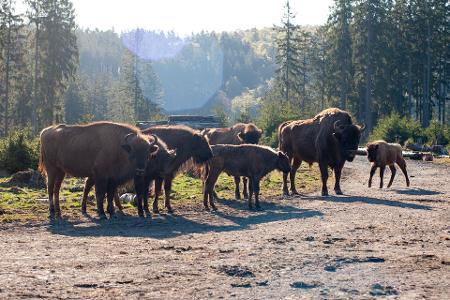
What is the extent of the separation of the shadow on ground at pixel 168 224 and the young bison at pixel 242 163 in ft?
3.37

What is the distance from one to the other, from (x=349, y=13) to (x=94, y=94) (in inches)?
3106

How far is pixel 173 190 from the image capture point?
20.5m

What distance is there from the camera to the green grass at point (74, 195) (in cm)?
1548

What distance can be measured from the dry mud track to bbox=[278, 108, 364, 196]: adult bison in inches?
142

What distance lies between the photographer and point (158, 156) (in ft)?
51.6

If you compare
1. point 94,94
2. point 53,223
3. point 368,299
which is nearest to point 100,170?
point 53,223

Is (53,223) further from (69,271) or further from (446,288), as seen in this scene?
(446,288)

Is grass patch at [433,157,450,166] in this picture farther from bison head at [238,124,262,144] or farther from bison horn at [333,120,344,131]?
bison horn at [333,120,344,131]

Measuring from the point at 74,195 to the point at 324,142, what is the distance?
730cm

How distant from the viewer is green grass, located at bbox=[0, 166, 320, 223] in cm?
1548

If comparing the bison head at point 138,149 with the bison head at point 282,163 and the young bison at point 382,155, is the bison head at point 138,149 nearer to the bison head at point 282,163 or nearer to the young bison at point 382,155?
the bison head at point 282,163

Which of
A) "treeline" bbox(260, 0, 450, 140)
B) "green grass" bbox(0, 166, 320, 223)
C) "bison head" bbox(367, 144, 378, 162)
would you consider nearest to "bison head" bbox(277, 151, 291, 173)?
"green grass" bbox(0, 166, 320, 223)

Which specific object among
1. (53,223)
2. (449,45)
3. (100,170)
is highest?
(449,45)

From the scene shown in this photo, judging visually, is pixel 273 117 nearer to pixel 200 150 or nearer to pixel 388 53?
pixel 388 53
